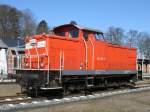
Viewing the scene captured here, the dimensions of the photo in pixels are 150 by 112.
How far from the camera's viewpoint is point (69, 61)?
17.7 metres

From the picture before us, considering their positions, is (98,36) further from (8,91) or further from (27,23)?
(27,23)

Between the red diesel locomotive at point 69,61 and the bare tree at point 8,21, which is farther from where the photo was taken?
the bare tree at point 8,21

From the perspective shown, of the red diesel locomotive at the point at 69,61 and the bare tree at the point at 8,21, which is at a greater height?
the bare tree at the point at 8,21

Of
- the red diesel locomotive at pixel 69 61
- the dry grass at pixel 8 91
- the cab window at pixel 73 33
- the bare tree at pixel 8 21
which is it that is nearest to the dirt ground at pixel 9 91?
the dry grass at pixel 8 91

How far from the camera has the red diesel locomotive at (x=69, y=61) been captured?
16483 millimetres

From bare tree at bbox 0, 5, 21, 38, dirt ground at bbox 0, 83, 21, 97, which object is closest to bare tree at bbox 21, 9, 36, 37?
bare tree at bbox 0, 5, 21, 38

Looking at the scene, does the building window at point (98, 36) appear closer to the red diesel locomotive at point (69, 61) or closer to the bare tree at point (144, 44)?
the red diesel locomotive at point (69, 61)

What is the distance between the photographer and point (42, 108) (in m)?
12.4

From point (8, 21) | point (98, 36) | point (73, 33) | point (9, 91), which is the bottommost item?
point (9, 91)

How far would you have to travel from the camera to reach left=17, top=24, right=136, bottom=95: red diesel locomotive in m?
16.5

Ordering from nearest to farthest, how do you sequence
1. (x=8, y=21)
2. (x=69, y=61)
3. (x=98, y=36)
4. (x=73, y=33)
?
(x=69, y=61) → (x=73, y=33) → (x=98, y=36) → (x=8, y=21)

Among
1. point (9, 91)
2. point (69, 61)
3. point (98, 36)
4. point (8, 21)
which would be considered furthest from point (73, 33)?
point (8, 21)

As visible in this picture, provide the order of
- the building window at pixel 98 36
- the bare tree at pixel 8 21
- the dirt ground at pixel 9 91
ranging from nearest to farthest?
the dirt ground at pixel 9 91, the building window at pixel 98 36, the bare tree at pixel 8 21

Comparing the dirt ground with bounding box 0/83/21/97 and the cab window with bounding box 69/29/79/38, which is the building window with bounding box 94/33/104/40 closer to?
the cab window with bounding box 69/29/79/38
